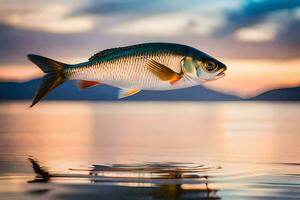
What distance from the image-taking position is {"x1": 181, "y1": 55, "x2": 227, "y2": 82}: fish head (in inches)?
318

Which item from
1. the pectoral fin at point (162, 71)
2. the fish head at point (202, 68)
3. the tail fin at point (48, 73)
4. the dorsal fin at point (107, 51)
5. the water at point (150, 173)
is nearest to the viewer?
the pectoral fin at point (162, 71)

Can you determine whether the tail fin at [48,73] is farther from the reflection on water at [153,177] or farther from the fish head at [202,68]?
the reflection on water at [153,177]

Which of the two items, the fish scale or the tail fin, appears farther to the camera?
the tail fin

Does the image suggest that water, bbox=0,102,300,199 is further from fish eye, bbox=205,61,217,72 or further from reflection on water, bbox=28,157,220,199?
fish eye, bbox=205,61,217,72

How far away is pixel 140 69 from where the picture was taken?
7742mm

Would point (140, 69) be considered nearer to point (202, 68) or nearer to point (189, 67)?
point (189, 67)

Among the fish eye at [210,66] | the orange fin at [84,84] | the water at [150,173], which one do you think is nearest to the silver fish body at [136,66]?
the orange fin at [84,84]

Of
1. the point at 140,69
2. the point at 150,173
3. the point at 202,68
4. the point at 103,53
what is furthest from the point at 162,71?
the point at 150,173

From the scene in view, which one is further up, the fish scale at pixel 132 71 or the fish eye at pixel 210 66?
the fish eye at pixel 210 66

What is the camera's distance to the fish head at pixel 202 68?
808 cm

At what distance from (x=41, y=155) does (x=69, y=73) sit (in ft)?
29.9

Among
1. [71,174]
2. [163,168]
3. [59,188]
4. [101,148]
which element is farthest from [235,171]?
[101,148]

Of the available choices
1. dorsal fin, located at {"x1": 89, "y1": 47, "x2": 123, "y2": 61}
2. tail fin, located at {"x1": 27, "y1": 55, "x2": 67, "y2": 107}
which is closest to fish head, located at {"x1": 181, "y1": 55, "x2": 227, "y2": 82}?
dorsal fin, located at {"x1": 89, "y1": 47, "x2": 123, "y2": 61}

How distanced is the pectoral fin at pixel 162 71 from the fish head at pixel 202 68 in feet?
0.83
